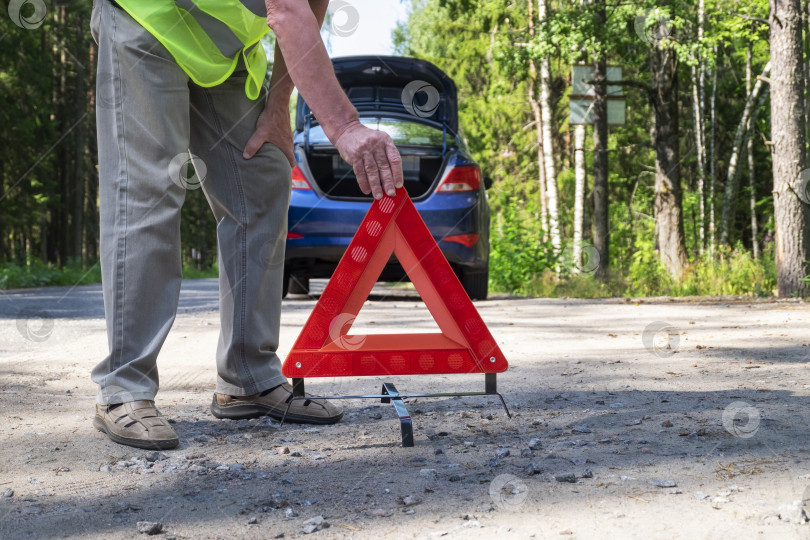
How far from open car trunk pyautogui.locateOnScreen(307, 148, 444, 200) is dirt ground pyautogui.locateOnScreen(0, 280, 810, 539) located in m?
3.98

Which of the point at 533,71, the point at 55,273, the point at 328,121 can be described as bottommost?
the point at 55,273

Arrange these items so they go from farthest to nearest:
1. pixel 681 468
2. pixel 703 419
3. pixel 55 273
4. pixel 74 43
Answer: pixel 74 43 → pixel 55 273 → pixel 703 419 → pixel 681 468

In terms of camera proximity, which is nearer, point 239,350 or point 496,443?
point 496,443

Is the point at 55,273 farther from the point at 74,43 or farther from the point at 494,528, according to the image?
the point at 494,528

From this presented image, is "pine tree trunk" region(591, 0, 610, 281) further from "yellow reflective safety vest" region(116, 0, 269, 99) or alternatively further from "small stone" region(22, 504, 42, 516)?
"small stone" region(22, 504, 42, 516)

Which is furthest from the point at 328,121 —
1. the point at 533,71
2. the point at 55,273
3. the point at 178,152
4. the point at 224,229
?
the point at 533,71

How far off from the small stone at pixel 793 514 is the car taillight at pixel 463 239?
6.18 m

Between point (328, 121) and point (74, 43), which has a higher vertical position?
point (74, 43)

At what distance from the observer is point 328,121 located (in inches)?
99.1

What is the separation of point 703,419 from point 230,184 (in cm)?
188

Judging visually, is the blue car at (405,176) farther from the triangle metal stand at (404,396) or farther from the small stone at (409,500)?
the small stone at (409,500)

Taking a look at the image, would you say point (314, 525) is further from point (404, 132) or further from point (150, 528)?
point (404, 132)

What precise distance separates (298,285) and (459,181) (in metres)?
2.78

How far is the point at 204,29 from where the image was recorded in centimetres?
276
